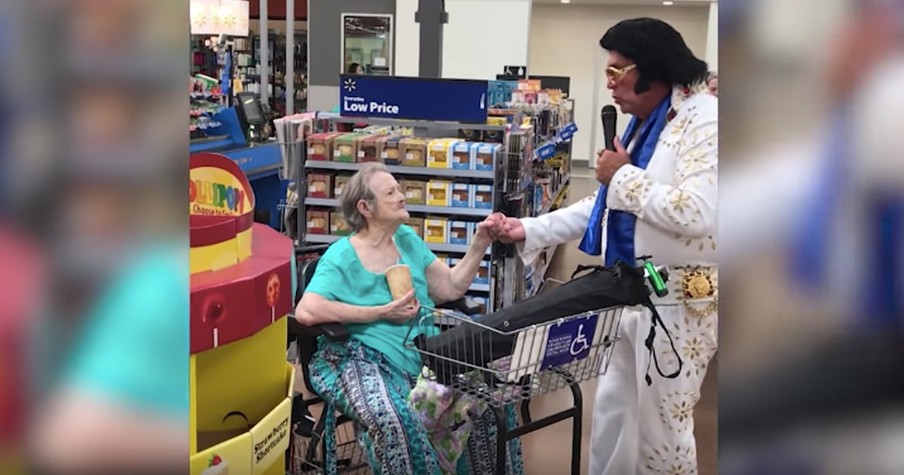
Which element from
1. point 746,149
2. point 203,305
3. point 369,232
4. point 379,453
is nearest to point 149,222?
point 746,149

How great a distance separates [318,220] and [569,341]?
2.56 metres

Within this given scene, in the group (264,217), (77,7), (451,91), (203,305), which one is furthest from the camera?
(264,217)

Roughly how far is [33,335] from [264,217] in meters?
5.16

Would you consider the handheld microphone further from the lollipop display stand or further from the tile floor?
the lollipop display stand

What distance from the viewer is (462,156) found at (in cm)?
465

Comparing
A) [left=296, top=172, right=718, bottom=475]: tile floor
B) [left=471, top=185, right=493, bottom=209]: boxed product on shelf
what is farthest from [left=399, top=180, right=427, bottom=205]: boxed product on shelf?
[left=296, top=172, right=718, bottom=475]: tile floor

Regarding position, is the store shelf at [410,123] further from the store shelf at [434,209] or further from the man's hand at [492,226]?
the man's hand at [492,226]

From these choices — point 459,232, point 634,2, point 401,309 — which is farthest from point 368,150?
point 634,2

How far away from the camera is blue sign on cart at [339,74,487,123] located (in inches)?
204

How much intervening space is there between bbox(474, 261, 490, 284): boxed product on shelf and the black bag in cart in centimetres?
202

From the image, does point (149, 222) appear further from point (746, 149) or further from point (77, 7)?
Result: point (746, 149)

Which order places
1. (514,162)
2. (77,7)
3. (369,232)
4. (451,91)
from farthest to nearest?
(451,91) → (514,162) → (369,232) → (77,7)

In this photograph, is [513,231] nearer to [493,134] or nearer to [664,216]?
[664,216]

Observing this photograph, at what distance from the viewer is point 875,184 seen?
0.63 m
